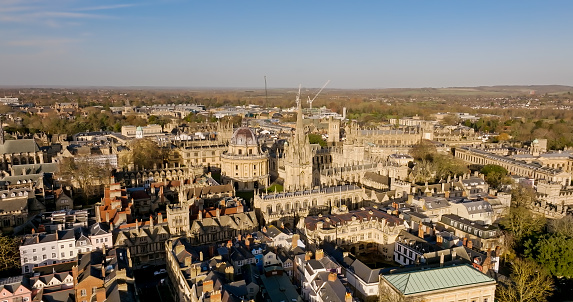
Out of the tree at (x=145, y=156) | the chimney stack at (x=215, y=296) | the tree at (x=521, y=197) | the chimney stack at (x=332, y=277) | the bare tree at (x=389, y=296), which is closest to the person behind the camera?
the chimney stack at (x=215, y=296)

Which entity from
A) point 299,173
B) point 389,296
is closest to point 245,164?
point 299,173

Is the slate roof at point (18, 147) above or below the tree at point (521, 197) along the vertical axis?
above

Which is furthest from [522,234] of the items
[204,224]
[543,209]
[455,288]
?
[204,224]

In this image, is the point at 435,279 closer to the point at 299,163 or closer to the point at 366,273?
the point at 366,273

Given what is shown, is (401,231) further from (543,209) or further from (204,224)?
(543,209)

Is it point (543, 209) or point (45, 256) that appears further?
point (543, 209)

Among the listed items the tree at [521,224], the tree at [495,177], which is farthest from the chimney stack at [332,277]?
the tree at [495,177]

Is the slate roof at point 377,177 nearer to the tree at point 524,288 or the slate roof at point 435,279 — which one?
the tree at point 524,288
